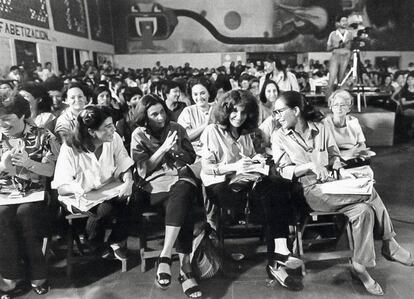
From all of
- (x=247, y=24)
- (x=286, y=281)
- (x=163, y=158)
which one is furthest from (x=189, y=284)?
(x=247, y=24)

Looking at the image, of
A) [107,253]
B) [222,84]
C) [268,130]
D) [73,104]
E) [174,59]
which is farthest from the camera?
[174,59]

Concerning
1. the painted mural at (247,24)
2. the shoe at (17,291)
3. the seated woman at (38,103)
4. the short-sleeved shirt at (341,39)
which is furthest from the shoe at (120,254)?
the painted mural at (247,24)

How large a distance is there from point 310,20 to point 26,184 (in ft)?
53.1

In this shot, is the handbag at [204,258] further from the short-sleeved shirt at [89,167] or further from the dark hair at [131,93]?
the dark hair at [131,93]

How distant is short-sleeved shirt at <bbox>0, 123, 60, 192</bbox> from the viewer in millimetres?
2277

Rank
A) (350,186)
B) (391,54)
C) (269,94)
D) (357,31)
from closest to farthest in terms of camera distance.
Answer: (350,186)
(269,94)
(357,31)
(391,54)

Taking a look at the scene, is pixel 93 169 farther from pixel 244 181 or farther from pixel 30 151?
pixel 244 181

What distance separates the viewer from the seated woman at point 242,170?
2238 millimetres

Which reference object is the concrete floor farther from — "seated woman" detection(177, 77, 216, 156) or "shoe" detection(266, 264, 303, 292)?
"seated woman" detection(177, 77, 216, 156)

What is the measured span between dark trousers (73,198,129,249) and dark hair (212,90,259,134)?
0.82m

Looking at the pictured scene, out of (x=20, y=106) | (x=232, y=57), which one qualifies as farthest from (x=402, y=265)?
(x=232, y=57)

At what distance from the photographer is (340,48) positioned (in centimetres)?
641

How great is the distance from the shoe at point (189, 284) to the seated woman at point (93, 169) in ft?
1.77

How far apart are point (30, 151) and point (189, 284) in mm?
1271
